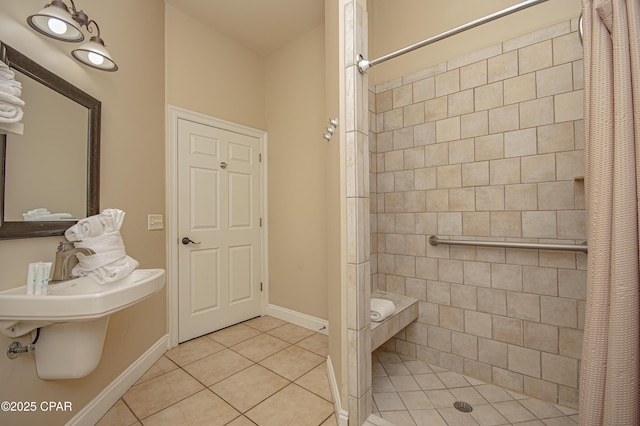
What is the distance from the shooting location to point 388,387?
170 cm

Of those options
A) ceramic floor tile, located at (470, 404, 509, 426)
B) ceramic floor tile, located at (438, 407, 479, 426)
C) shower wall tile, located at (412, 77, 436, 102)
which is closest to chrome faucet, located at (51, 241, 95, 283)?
ceramic floor tile, located at (438, 407, 479, 426)

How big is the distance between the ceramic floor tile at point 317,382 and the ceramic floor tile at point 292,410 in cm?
4

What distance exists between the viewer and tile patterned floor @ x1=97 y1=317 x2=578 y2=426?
1.43m

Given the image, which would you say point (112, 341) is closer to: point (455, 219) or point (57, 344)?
point (57, 344)

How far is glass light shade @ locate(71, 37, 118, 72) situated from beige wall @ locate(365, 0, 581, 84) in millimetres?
1887

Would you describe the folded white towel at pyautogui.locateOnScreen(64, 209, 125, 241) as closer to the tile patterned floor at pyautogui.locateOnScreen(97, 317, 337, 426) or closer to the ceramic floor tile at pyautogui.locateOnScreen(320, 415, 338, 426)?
the tile patterned floor at pyautogui.locateOnScreen(97, 317, 337, 426)

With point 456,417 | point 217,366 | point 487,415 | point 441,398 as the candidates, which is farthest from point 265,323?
point 487,415

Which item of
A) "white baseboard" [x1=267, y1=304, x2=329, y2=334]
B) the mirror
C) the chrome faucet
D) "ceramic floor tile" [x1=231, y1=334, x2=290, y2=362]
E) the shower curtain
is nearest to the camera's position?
the shower curtain

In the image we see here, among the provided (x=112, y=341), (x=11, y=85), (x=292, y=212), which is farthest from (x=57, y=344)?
(x=292, y=212)

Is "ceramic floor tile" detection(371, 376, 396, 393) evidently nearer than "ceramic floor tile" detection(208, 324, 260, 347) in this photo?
Yes

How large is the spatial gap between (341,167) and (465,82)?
4.00 ft

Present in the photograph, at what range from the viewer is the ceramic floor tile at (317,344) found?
2.18 m

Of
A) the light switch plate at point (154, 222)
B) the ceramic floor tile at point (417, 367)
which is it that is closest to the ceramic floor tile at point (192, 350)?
the light switch plate at point (154, 222)

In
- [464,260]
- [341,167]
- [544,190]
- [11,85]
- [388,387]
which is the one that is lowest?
[388,387]
